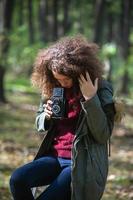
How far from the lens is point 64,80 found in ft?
15.0

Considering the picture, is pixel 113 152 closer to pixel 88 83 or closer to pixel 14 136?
pixel 14 136

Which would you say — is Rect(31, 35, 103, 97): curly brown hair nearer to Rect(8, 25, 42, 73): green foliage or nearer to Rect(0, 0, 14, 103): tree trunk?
Rect(8, 25, 42, 73): green foliage

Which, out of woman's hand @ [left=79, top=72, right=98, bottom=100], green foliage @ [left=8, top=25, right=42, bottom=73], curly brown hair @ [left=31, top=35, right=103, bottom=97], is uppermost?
green foliage @ [left=8, top=25, right=42, bottom=73]

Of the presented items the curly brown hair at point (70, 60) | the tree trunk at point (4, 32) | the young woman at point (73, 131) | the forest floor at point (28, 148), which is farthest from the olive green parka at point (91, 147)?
the tree trunk at point (4, 32)

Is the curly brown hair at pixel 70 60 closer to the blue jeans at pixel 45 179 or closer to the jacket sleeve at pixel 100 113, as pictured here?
the jacket sleeve at pixel 100 113

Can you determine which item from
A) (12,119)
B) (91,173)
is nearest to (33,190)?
(91,173)

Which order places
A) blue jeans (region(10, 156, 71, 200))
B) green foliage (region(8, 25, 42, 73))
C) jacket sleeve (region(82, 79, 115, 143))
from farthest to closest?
1. green foliage (region(8, 25, 42, 73))
2. blue jeans (region(10, 156, 71, 200))
3. jacket sleeve (region(82, 79, 115, 143))

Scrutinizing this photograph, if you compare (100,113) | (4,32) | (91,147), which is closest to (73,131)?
(91,147)

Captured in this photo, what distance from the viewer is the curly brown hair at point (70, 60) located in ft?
14.5

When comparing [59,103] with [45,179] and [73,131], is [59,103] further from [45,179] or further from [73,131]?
[45,179]

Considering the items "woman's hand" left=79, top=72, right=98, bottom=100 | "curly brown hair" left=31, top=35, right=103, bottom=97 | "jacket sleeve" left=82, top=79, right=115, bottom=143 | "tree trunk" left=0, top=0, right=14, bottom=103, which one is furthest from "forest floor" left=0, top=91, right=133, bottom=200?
"woman's hand" left=79, top=72, right=98, bottom=100

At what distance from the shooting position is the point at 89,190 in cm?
439

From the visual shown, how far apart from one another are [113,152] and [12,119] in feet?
12.9

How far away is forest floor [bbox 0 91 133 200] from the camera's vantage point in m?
7.75
